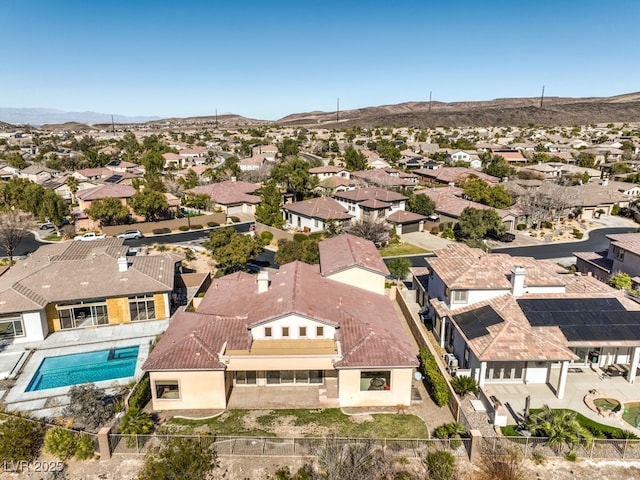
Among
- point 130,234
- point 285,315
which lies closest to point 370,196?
point 130,234

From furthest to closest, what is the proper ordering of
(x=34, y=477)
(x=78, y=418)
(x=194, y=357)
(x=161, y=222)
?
(x=161, y=222), (x=194, y=357), (x=78, y=418), (x=34, y=477)

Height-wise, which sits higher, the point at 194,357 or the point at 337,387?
the point at 194,357

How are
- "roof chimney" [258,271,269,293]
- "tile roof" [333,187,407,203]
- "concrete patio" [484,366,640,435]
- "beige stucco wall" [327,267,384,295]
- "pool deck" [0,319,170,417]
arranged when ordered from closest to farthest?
"concrete patio" [484,366,640,435]
"pool deck" [0,319,170,417]
"roof chimney" [258,271,269,293]
"beige stucco wall" [327,267,384,295]
"tile roof" [333,187,407,203]

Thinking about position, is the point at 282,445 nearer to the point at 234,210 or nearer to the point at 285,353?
the point at 285,353

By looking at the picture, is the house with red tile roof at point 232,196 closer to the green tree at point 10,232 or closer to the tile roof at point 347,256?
the green tree at point 10,232

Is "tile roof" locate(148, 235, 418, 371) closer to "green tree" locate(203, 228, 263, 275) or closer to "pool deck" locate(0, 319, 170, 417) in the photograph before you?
"pool deck" locate(0, 319, 170, 417)

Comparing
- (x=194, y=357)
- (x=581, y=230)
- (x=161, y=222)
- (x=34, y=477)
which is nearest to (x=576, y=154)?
(x=581, y=230)

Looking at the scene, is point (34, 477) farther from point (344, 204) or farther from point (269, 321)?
point (344, 204)

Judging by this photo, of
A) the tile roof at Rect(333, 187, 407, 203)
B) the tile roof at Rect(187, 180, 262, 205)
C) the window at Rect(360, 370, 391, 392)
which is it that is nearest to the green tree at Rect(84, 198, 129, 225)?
the tile roof at Rect(187, 180, 262, 205)

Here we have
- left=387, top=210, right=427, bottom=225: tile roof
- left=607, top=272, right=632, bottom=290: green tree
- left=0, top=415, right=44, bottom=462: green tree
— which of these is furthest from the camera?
left=387, top=210, right=427, bottom=225: tile roof
